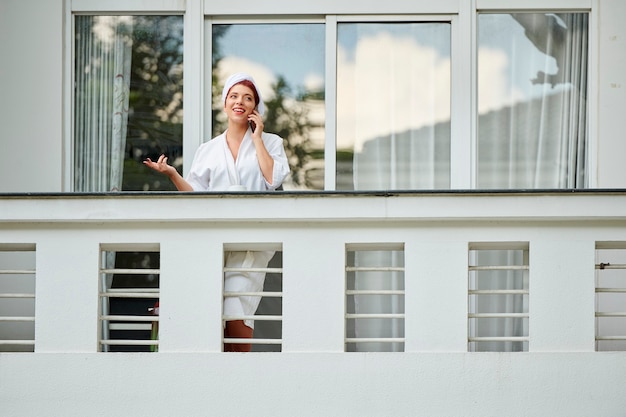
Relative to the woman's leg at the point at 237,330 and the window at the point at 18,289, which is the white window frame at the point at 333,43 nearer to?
the window at the point at 18,289

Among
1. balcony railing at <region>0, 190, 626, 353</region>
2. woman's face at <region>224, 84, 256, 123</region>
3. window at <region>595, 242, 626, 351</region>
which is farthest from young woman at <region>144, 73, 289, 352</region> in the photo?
window at <region>595, 242, 626, 351</region>

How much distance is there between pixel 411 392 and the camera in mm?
7809

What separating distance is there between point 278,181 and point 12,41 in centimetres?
246

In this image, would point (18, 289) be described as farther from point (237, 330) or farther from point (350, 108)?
point (350, 108)

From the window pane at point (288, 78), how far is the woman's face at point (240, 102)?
0.93m

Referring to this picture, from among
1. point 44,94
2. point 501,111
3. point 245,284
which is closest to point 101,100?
point 44,94

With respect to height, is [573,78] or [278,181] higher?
[573,78]

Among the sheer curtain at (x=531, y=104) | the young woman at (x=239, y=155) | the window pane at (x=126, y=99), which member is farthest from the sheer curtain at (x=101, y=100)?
the sheer curtain at (x=531, y=104)

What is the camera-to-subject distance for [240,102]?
30.1 ft

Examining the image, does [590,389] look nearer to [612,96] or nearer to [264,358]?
[264,358]

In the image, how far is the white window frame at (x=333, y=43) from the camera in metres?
10.1

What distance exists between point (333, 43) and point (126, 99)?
155cm

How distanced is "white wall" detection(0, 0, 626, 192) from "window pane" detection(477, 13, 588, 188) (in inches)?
7.3

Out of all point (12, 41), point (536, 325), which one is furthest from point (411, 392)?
point (12, 41)
